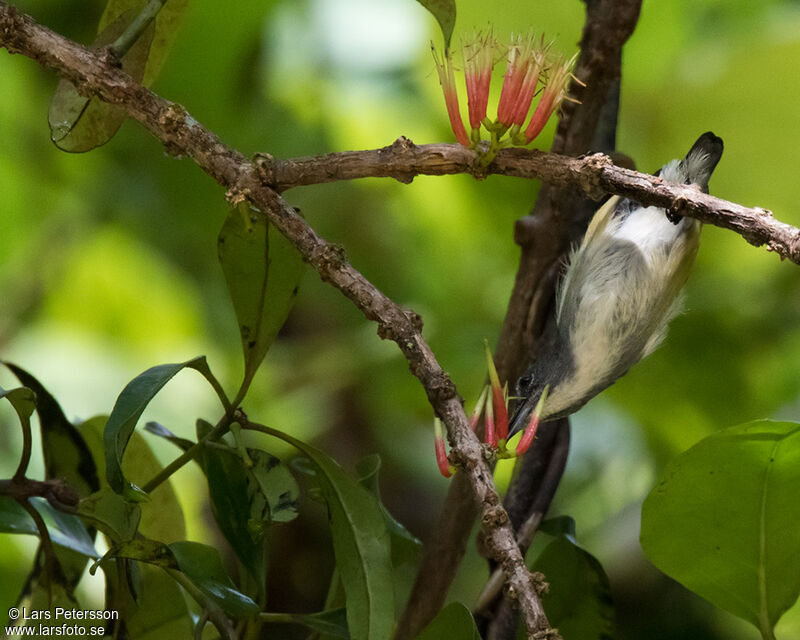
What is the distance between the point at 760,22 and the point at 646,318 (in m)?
0.81

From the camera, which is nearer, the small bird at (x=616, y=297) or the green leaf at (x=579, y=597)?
the green leaf at (x=579, y=597)

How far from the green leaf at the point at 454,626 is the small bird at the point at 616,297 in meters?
0.38

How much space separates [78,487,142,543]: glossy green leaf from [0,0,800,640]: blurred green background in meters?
0.54

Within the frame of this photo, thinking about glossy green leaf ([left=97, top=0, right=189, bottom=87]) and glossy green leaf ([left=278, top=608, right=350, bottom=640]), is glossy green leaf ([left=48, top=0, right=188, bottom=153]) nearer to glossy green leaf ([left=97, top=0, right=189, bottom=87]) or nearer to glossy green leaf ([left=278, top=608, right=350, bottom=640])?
glossy green leaf ([left=97, top=0, right=189, bottom=87])

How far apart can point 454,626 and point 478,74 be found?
0.40 meters

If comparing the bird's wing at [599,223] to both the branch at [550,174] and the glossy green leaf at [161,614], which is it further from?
the glossy green leaf at [161,614]

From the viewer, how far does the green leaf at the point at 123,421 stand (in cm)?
59

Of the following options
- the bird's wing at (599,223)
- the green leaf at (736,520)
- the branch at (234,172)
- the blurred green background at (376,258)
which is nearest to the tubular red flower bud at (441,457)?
the branch at (234,172)

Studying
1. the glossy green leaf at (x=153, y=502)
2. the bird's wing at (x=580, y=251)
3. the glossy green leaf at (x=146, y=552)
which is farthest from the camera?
the bird's wing at (x=580, y=251)

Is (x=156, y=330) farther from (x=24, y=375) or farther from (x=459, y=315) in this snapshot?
(x=24, y=375)

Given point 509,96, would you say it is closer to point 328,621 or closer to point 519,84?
point 519,84

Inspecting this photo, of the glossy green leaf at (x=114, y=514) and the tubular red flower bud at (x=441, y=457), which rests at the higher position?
the tubular red flower bud at (x=441, y=457)

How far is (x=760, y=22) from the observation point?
1.51 metres

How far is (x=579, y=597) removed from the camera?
0.80 metres
